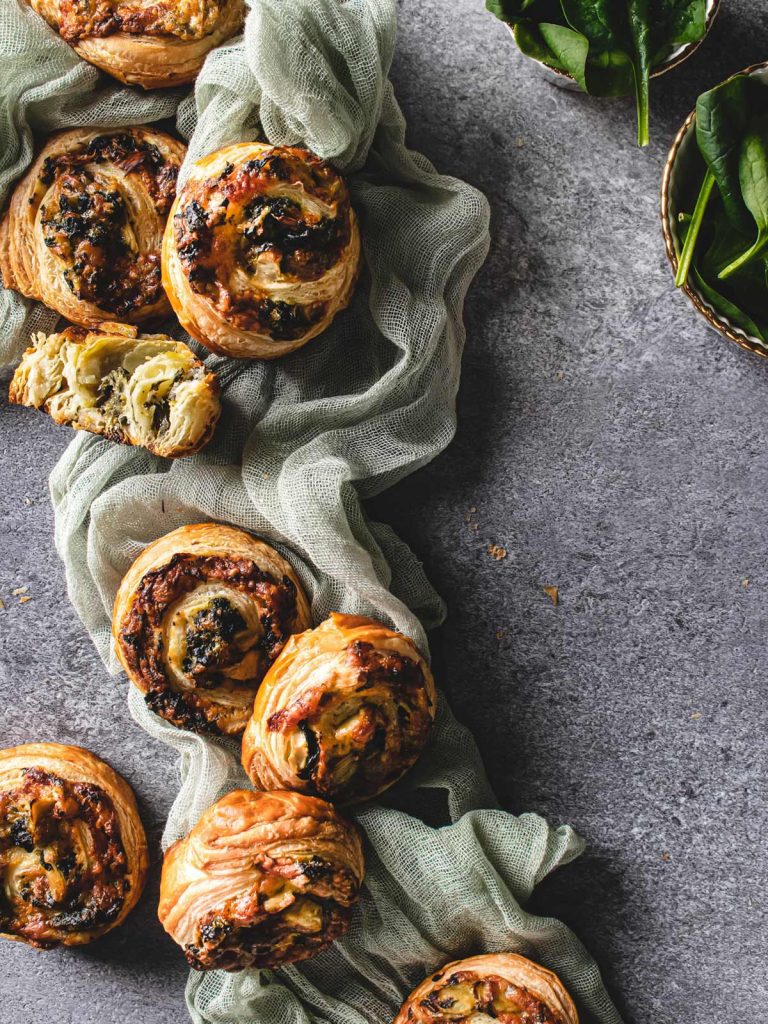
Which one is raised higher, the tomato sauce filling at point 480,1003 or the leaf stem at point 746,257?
the leaf stem at point 746,257

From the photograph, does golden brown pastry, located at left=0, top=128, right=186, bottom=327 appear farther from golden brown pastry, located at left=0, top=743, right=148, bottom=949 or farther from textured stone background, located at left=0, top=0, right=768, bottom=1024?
golden brown pastry, located at left=0, top=743, right=148, bottom=949

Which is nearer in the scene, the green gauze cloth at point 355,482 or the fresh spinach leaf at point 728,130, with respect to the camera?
the fresh spinach leaf at point 728,130

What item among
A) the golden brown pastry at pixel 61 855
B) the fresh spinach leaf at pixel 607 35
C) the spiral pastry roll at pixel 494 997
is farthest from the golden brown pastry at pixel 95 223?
the spiral pastry roll at pixel 494 997

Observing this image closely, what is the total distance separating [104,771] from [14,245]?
1.13 m

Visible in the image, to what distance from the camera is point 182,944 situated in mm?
1983

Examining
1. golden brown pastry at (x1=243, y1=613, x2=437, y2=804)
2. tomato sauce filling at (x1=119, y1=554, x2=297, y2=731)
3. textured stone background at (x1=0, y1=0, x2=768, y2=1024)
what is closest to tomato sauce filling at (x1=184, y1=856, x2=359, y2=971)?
golden brown pastry at (x1=243, y1=613, x2=437, y2=804)

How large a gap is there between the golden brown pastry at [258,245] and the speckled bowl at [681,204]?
617 mm

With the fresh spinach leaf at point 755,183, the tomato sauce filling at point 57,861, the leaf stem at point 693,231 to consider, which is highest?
the fresh spinach leaf at point 755,183

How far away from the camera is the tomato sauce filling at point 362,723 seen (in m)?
1.93

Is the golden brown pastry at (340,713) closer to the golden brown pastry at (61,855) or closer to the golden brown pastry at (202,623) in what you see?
the golden brown pastry at (202,623)

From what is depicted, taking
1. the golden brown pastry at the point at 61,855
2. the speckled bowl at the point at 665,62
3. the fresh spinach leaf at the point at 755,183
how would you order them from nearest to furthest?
the fresh spinach leaf at the point at 755,183 → the speckled bowl at the point at 665,62 → the golden brown pastry at the point at 61,855

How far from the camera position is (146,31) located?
78.3 inches

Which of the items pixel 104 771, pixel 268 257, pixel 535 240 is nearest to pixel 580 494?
pixel 535 240

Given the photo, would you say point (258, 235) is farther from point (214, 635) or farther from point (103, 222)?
point (214, 635)
